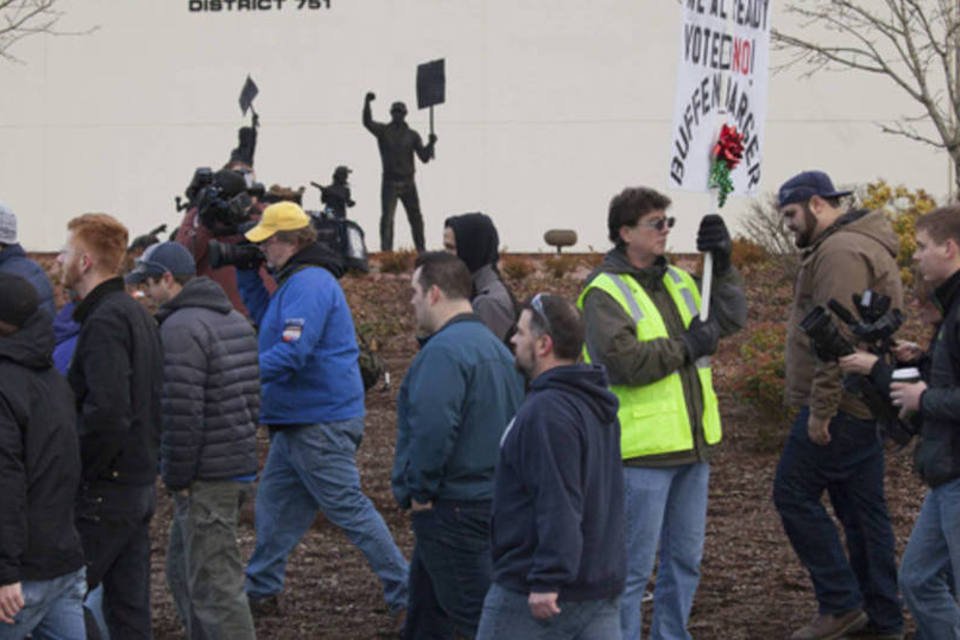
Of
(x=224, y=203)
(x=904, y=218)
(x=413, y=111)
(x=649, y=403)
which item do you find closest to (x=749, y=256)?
(x=904, y=218)

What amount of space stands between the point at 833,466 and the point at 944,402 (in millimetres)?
1522

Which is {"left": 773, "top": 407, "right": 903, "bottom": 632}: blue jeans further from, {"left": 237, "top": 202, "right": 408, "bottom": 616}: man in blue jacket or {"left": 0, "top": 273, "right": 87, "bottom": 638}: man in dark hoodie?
{"left": 0, "top": 273, "right": 87, "bottom": 638}: man in dark hoodie

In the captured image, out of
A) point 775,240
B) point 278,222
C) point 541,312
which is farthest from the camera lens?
point 775,240

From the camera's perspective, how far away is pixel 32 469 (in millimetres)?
5367

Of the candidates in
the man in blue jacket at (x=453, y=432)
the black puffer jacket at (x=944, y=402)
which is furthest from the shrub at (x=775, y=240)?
the man in blue jacket at (x=453, y=432)

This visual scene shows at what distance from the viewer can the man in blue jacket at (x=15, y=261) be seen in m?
7.37

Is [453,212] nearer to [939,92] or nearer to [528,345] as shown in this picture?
[939,92]

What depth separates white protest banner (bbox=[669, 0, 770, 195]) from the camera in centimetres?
707

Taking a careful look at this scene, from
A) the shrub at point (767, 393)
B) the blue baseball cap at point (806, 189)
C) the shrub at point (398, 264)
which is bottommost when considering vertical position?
the shrub at point (767, 393)

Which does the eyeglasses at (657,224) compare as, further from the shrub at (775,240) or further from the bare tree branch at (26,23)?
the bare tree branch at (26,23)

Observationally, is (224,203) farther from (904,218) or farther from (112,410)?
(904,218)

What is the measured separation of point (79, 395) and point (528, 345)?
6.16ft

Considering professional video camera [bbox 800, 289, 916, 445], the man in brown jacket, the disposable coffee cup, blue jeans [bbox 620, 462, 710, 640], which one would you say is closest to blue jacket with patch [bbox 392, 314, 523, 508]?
blue jeans [bbox 620, 462, 710, 640]

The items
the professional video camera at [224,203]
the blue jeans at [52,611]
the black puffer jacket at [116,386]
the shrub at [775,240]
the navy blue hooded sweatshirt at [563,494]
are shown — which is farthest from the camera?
the shrub at [775,240]
